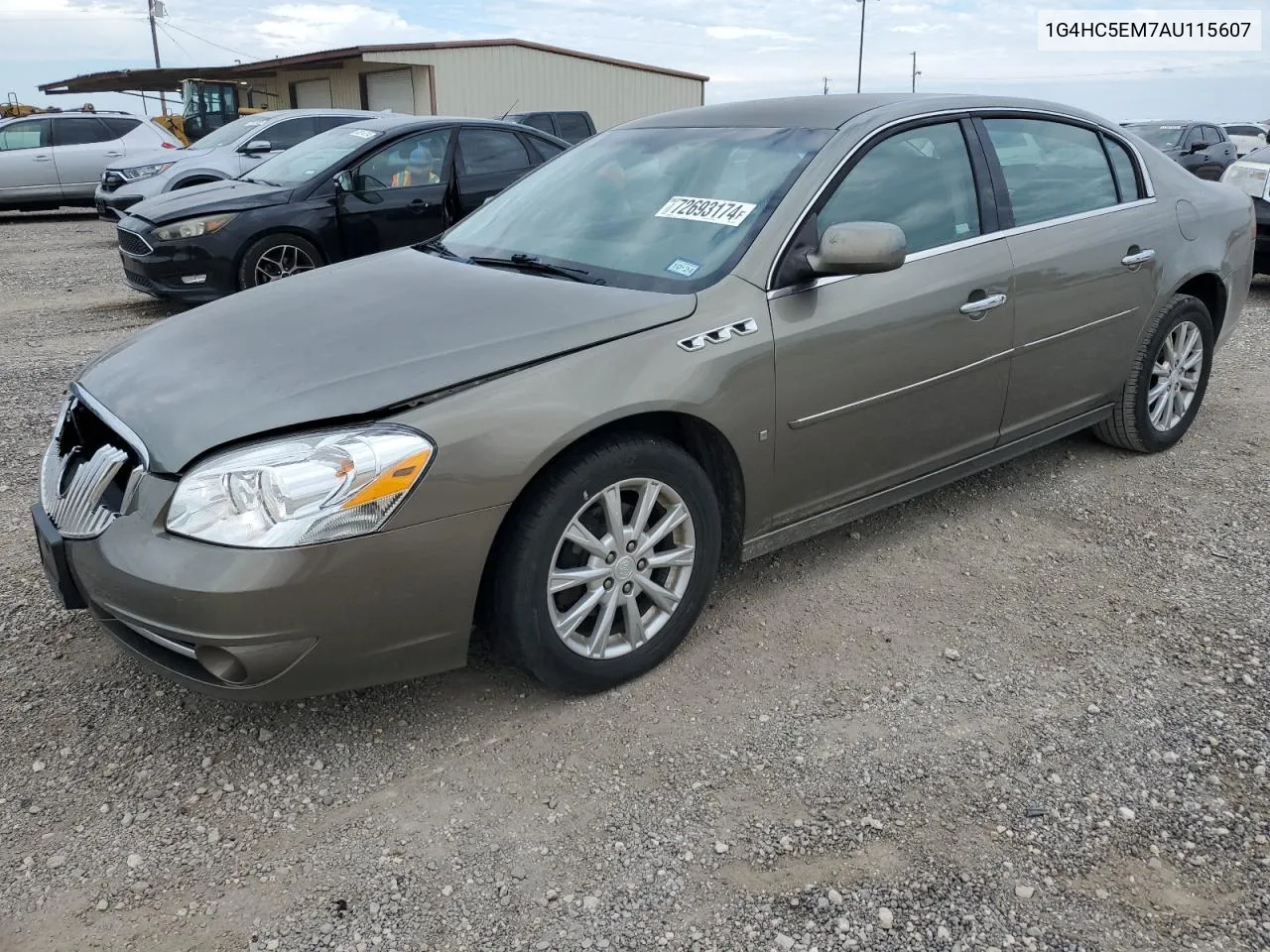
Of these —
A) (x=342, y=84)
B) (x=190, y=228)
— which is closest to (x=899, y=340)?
(x=190, y=228)

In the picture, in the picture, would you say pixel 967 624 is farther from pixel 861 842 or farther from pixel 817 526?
pixel 861 842

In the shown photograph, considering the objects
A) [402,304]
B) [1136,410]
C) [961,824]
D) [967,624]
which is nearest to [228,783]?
[402,304]

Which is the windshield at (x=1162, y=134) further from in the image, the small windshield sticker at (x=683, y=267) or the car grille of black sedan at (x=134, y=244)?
the small windshield sticker at (x=683, y=267)

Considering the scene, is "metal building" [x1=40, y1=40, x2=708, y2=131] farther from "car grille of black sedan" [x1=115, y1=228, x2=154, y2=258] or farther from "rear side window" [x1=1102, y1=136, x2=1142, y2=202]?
"rear side window" [x1=1102, y1=136, x2=1142, y2=202]

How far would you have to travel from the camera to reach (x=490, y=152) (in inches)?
340

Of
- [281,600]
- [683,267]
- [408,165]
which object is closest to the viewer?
[281,600]

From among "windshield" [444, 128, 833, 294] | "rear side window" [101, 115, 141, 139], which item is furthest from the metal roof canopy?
"windshield" [444, 128, 833, 294]

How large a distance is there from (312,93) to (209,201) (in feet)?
84.8

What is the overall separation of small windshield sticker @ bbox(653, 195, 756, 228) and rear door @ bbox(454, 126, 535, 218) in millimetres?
5217

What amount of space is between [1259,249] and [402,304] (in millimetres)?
8060

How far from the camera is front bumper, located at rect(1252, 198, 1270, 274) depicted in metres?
8.41

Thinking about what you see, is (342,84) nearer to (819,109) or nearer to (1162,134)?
(1162,134)

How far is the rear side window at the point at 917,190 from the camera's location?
131 inches

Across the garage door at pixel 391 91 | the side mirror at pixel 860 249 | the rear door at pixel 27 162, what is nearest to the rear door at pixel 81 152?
the rear door at pixel 27 162
